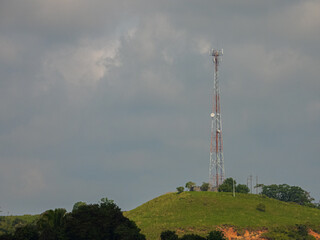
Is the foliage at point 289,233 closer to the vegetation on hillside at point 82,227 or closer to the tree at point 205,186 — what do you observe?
the vegetation on hillside at point 82,227

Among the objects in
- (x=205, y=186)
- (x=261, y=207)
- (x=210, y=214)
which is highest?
(x=205, y=186)

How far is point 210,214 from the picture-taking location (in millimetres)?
136000

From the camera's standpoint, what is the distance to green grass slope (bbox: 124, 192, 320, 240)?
12762 cm

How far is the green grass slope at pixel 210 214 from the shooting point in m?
128

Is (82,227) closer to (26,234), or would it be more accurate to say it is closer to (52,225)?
(52,225)

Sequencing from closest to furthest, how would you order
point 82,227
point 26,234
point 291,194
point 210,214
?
point 26,234
point 82,227
point 210,214
point 291,194

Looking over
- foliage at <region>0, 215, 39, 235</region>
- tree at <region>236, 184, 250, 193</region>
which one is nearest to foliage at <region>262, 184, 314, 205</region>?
tree at <region>236, 184, 250, 193</region>

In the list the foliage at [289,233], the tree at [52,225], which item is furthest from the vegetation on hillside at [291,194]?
the tree at [52,225]

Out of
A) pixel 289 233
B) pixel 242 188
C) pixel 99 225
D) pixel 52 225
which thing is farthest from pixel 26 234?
pixel 242 188

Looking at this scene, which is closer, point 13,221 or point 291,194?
point 13,221

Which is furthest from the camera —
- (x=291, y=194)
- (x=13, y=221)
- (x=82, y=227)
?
(x=291, y=194)

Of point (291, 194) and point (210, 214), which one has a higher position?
point (291, 194)

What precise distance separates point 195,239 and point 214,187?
80.6 meters

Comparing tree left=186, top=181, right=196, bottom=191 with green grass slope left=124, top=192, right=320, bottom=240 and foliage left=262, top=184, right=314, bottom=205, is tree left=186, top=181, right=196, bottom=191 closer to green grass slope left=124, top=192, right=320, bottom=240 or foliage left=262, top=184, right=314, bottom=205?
green grass slope left=124, top=192, right=320, bottom=240
